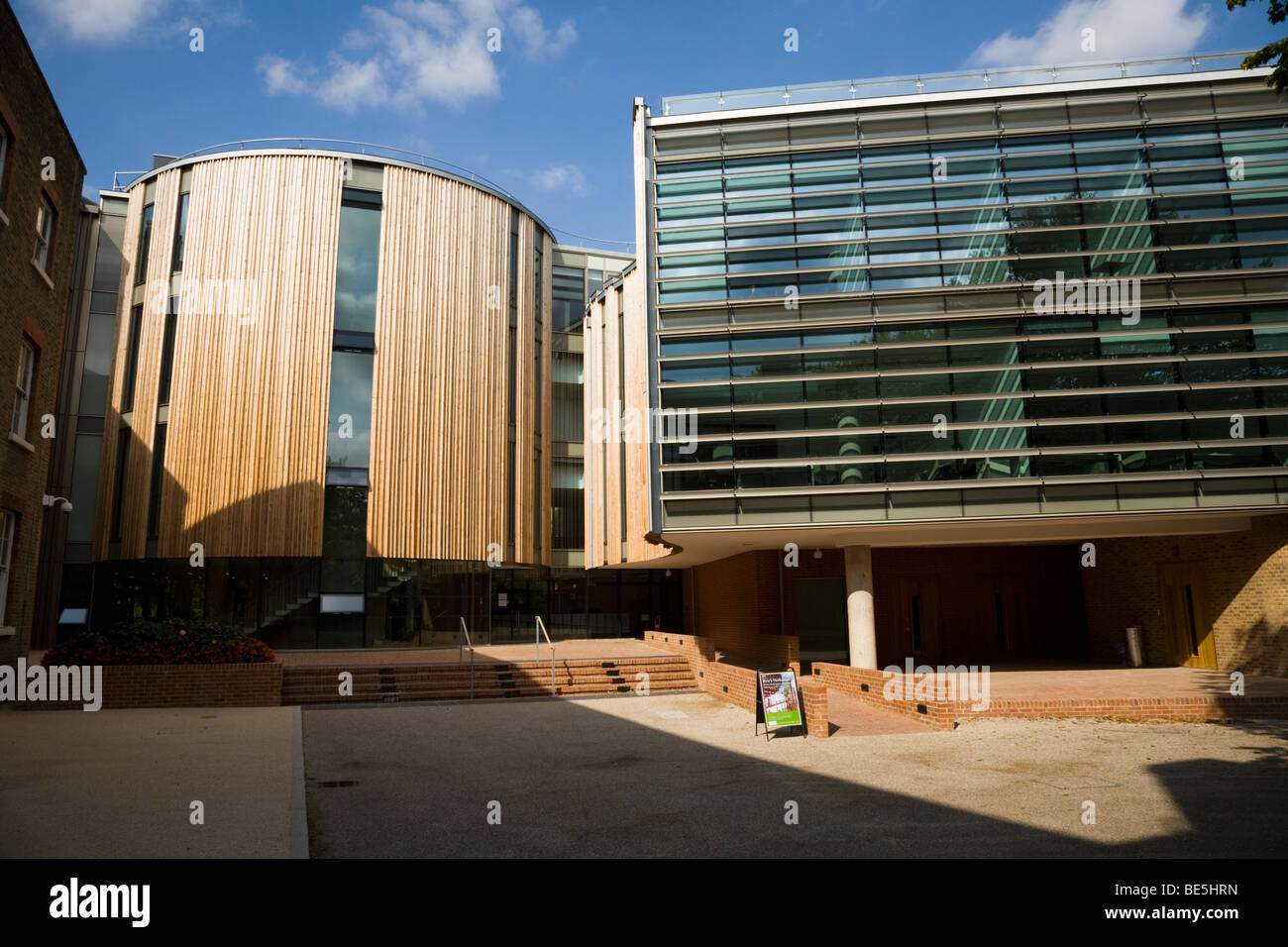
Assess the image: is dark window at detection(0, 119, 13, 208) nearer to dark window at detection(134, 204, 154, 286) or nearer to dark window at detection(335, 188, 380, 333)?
dark window at detection(335, 188, 380, 333)

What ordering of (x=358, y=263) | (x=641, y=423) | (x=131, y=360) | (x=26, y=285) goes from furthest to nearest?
(x=131, y=360) < (x=358, y=263) < (x=641, y=423) < (x=26, y=285)

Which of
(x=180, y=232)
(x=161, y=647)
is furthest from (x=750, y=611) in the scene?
(x=180, y=232)

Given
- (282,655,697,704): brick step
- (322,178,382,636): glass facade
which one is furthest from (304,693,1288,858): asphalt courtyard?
(322,178,382,636): glass facade

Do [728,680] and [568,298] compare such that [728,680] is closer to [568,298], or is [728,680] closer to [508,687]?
[508,687]

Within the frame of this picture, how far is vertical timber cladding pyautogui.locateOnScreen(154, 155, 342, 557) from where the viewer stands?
25.8 meters

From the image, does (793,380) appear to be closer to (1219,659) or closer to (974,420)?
(974,420)

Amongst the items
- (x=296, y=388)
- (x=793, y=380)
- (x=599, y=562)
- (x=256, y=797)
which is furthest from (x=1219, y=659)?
(x=296, y=388)

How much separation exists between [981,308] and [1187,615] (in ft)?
31.6

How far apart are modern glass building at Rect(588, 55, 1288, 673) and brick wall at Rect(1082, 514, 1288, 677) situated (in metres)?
0.08

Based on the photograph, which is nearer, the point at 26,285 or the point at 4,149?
the point at 4,149

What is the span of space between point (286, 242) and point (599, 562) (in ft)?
48.9

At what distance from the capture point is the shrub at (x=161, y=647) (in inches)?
666

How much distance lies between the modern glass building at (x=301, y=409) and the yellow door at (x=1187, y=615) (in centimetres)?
1974

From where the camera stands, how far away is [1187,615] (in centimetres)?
2088
